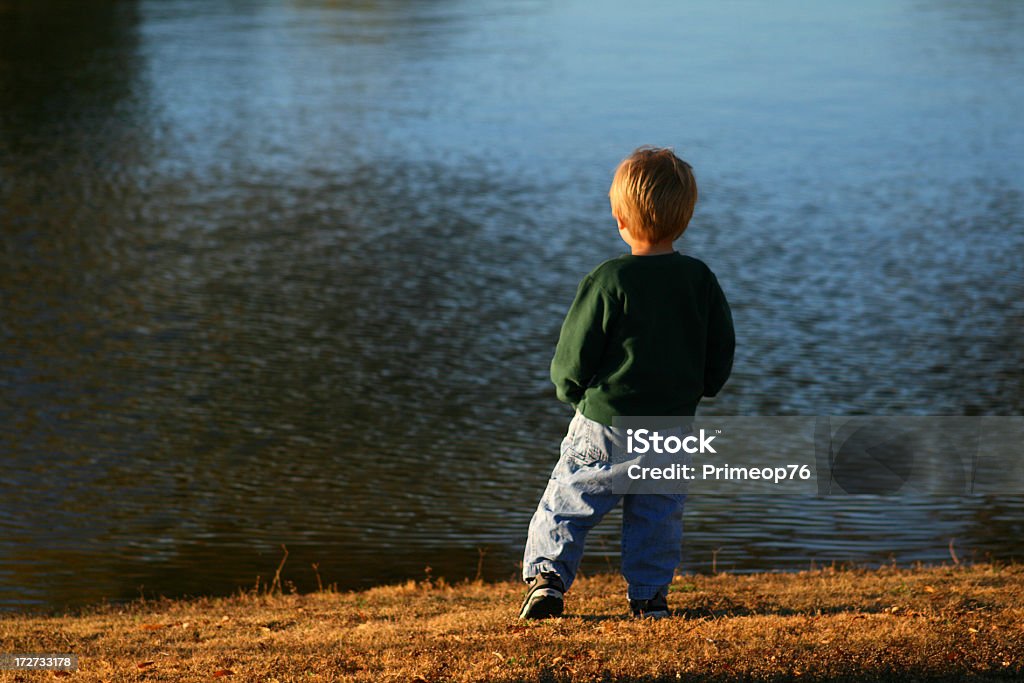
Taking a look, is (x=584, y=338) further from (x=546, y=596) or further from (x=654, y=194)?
(x=546, y=596)

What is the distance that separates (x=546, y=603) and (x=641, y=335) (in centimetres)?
93

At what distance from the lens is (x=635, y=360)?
413 cm

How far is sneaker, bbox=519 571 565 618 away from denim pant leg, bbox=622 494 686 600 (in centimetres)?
23

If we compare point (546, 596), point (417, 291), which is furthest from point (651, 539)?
point (417, 291)

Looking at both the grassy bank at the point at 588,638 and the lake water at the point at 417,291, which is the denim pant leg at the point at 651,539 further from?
the lake water at the point at 417,291

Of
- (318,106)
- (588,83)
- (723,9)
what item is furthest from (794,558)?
(723,9)

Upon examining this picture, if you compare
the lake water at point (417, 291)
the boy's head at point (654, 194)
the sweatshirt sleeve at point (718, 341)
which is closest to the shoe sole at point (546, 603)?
the sweatshirt sleeve at point (718, 341)

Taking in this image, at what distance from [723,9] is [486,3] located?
811 cm

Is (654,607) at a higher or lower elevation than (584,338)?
lower

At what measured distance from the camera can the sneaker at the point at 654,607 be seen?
4414 mm

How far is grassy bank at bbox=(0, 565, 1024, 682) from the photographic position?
3889mm

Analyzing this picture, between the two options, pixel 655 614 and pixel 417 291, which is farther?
pixel 417 291

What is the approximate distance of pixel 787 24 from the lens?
39.0m

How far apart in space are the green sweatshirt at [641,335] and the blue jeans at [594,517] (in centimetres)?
11
